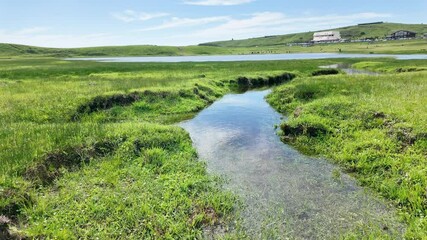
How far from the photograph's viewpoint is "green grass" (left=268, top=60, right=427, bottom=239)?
1096 cm

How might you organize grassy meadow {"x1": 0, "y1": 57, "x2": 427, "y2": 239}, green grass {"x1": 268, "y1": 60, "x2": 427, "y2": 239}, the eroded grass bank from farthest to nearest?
green grass {"x1": 268, "y1": 60, "x2": 427, "y2": 239} < grassy meadow {"x1": 0, "y1": 57, "x2": 427, "y2": 239} < the eroded grass bank

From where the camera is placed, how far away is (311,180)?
1288 cm

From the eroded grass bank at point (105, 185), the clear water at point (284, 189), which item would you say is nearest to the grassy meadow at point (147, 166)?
the eroded grass bank at point (105, 185)

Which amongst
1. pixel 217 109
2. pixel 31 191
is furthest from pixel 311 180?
pixel 217 109

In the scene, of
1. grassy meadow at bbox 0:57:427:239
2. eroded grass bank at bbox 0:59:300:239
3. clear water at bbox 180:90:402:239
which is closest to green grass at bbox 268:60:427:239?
grassy meadow at bbox 0:57:427:239

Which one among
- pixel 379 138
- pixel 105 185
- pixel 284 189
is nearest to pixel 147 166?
pixel 105 185

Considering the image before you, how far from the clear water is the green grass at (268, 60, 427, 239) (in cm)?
75

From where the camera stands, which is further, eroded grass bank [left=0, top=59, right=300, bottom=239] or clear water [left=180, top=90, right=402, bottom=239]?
clear water [left=180, top=90, right=402, bottom=239]

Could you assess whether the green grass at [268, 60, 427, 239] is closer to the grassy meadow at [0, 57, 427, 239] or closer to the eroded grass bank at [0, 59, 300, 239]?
the grassy meadow at [0, 57, 427, 239]

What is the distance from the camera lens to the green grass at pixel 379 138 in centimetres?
1096

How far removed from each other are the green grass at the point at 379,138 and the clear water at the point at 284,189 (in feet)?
2.46

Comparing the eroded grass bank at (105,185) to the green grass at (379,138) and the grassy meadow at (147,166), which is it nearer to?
the grassy meadow at (147,166)

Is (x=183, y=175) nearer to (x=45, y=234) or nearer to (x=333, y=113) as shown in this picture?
(x=45, y=234)

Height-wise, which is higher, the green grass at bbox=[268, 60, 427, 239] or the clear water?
the green grass at bbox=[268, 60, 427, 239]
